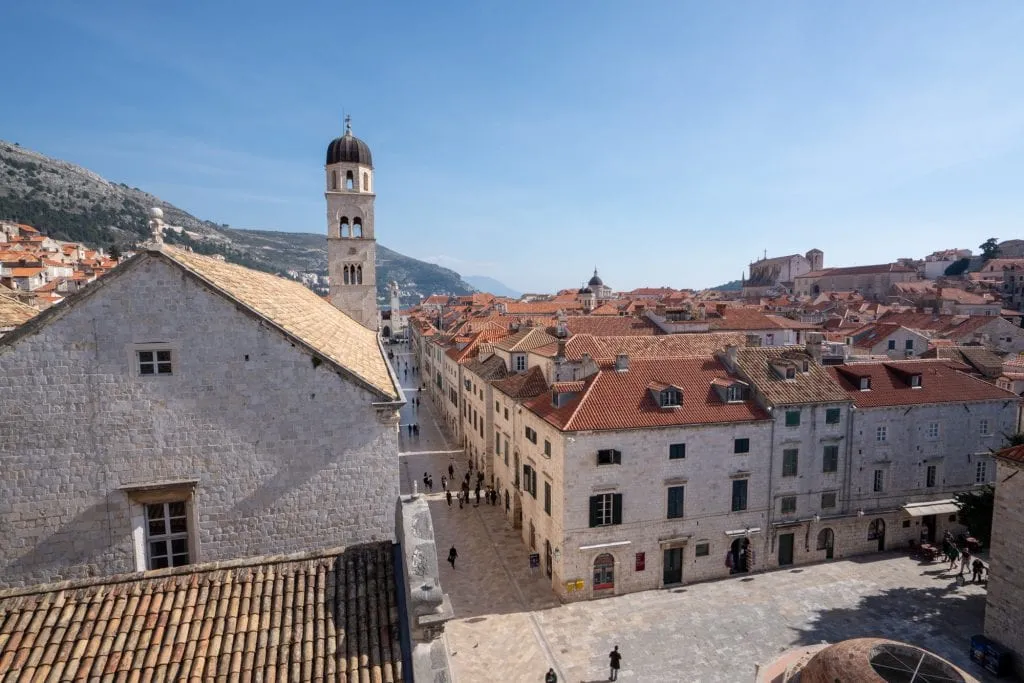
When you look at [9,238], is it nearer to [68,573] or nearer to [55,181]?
[55,181]

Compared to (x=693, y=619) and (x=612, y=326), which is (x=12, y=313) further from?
(x=612, y=326)

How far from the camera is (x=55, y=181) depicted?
567 ft

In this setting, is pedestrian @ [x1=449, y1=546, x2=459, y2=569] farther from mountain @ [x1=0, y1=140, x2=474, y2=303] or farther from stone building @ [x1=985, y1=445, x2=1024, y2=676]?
mountain @ [x1=0, y1=140, x2=474, y2=303]

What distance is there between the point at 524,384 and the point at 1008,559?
2222cm

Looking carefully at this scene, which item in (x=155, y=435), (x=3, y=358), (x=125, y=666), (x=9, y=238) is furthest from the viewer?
(x=9, y=238)

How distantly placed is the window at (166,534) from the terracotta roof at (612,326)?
42164 mm

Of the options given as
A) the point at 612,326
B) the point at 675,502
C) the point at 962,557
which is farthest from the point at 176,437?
the point at 612,326

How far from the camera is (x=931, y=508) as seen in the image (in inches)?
1141

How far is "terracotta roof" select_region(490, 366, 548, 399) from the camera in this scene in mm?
31453

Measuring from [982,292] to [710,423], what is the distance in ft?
340

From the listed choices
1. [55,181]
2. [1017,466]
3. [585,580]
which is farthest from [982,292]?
[55,181]

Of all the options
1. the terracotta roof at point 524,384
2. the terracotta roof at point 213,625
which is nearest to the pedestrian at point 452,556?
the terracotta roof at point 524,384

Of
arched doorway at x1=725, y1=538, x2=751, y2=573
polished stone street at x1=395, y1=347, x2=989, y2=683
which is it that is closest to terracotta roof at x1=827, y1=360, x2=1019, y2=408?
polished stone street at x1=395, y1=347, x2=989, y2=683

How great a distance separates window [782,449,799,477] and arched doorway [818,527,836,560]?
421cm
